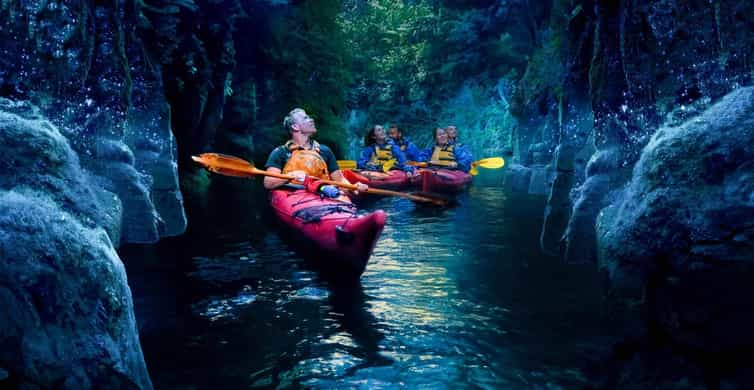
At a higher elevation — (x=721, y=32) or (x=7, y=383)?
(x=721, y=32)

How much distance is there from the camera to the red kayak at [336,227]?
16.9 feet

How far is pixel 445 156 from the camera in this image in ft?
43.8

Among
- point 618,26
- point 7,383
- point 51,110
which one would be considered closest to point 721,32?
point 618,26

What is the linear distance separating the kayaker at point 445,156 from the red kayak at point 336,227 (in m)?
6.93

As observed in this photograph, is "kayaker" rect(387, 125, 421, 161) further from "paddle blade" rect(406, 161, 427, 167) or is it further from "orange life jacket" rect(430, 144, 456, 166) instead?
"paddle blade" rect(406, 161, 427, 167)

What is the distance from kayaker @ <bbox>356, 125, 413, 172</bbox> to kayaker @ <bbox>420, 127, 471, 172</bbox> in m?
0.81

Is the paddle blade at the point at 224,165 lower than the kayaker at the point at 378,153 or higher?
lower

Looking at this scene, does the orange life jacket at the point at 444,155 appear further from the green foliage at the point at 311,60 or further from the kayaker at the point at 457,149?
the green foliage at the point at 311,60

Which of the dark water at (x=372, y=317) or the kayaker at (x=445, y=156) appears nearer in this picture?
the dark water at (x=372, y=317)

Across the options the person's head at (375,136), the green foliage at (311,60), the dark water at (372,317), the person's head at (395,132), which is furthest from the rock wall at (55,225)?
the green foliage at (311,60)

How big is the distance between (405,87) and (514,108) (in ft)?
42.6

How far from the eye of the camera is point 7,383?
6.63 feet

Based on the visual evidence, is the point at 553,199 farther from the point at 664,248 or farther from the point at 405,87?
the point at 405,87

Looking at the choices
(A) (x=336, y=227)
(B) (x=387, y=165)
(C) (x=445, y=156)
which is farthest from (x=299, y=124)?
(C) (x=445, y=156)
